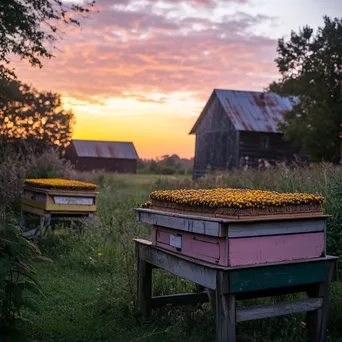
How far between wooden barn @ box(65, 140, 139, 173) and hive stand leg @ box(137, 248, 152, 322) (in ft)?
145

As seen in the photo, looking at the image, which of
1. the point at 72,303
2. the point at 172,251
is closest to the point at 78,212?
the point at 72,303

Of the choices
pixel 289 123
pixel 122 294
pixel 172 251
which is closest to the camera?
pixel 172 251

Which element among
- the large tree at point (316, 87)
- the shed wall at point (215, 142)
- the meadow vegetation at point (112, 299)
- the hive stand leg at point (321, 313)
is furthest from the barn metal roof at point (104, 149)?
the hive stand leg at point (321, 313)

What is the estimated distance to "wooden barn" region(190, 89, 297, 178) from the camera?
27.8 meters

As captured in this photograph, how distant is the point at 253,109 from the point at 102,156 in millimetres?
24820

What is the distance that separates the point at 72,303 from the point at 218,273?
272 cm

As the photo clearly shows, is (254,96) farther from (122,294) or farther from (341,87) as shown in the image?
(122,294)

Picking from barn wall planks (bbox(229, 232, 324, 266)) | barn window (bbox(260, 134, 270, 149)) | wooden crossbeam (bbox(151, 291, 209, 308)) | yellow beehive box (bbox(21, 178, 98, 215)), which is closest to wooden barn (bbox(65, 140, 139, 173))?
barn window (bbox(260, 134, 270, 149))

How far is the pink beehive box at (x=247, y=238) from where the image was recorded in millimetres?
3393

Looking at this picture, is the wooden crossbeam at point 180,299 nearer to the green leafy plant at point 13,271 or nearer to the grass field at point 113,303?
the grass field at point 113,303

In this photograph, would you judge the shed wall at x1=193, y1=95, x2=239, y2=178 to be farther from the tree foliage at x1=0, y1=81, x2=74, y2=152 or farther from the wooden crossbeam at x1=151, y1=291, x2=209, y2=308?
the wooden crossbeam at x1=151, y1=291, x2=209, y2=308

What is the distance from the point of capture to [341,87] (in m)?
23.6

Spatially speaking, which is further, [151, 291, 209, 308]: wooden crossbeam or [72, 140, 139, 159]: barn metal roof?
[72, 140, 139, 159]: barn metal roof

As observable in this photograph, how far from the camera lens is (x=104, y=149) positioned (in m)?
51.4
